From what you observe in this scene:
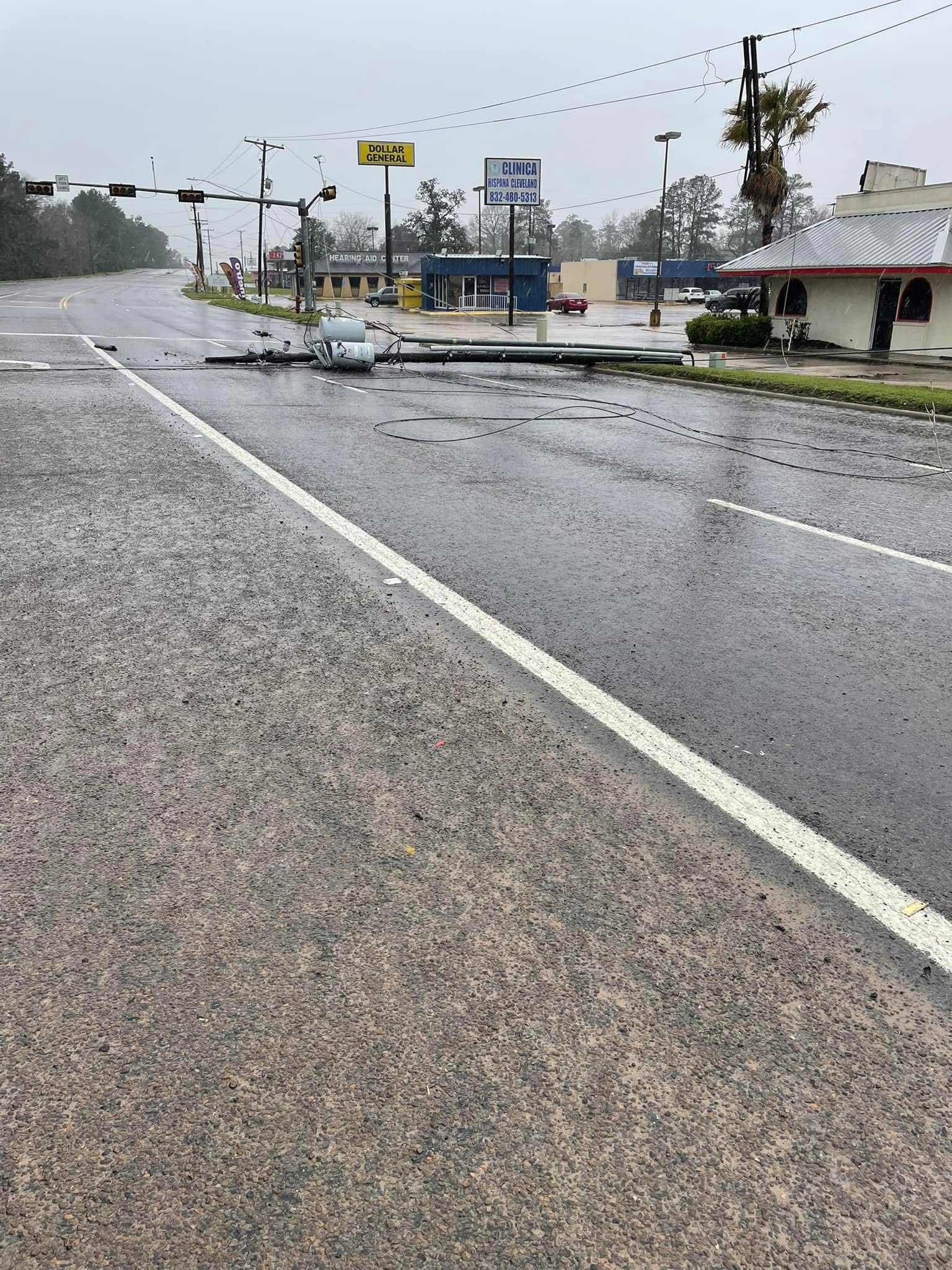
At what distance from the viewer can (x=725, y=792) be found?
345 cm

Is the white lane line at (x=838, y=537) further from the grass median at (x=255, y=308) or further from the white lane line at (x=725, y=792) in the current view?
the grass median at (x=255, y=308)

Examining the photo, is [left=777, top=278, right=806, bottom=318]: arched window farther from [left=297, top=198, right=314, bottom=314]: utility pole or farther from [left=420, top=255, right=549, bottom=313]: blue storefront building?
[left=420, top=255, right=549, bottom=313]: blue storefront building

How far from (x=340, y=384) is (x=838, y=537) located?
12756mm

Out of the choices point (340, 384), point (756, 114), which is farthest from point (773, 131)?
point (340, 384)

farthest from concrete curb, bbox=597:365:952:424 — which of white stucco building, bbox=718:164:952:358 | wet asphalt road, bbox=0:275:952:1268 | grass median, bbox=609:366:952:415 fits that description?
wet asphalt road, bbox=0:275:952:1268

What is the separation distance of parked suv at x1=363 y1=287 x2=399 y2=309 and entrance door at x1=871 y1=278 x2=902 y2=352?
45921 millimetres

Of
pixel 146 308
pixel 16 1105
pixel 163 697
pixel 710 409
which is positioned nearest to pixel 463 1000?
pixel 16 1105

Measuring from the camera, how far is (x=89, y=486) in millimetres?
8430

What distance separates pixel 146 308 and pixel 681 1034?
172ft

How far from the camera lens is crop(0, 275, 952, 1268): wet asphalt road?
1.95 meters

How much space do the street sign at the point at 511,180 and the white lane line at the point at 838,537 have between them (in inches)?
1512

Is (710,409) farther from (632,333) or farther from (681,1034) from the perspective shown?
(632,333)

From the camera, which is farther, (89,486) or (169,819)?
(89,486)

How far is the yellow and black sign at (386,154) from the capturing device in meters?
69.6
